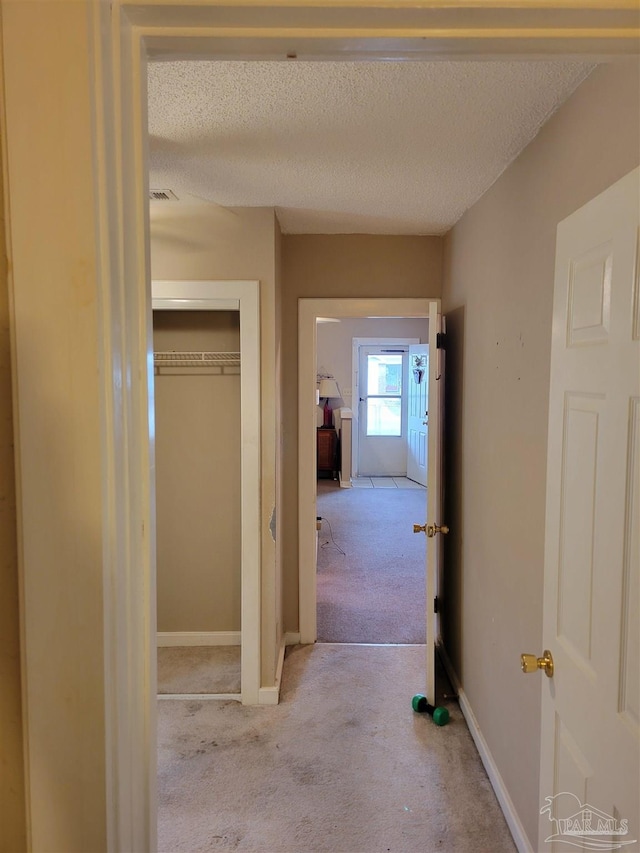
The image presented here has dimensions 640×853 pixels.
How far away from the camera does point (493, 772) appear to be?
2029 millimetres

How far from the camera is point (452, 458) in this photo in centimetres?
283

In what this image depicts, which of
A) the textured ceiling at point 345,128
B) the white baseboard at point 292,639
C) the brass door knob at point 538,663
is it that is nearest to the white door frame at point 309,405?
the white baseboard at point 292,639

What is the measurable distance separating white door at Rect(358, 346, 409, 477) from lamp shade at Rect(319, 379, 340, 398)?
672 mm

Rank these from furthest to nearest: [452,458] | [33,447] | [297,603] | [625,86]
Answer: [297,603]
[452,458]
[625,86]
[33,447]

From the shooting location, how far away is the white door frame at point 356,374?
8055 mm

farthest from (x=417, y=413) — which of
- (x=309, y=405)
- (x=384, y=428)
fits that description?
(x=309, y=405)

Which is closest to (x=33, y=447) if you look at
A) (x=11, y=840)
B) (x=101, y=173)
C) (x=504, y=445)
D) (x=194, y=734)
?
(x=101, y=173)

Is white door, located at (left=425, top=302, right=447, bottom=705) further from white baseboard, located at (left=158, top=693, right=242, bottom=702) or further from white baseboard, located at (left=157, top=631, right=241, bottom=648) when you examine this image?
white baseboard, located at (left=157, top=631, right=241, bottom=648)

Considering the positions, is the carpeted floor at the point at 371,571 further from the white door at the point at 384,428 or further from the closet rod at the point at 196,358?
the closet rod at the point at 196,358

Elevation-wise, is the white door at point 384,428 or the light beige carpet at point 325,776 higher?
the white door at point 384,428

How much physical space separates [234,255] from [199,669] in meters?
2.29

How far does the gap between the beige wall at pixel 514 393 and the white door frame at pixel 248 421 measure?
1.04 meters

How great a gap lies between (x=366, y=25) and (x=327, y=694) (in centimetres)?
279

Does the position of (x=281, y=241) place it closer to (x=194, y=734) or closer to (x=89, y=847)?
(x=194, y=734)
